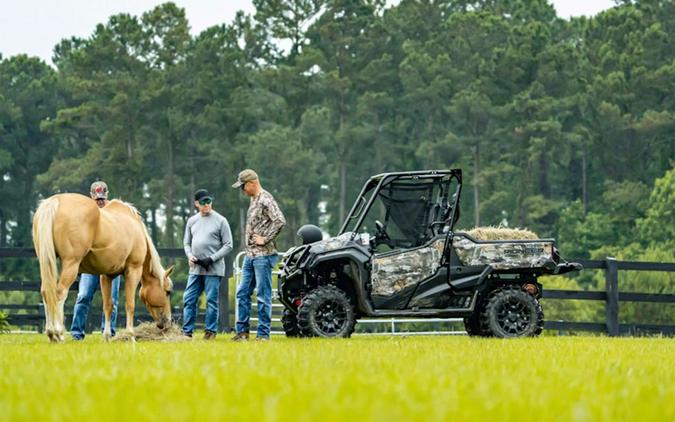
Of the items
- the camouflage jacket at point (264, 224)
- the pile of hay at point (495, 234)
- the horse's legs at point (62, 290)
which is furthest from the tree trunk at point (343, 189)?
the horse's legs at point (62, 290)

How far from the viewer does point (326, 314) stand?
1352cm

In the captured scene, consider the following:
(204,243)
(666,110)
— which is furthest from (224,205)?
(204,243)

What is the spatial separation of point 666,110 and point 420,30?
18.1 meters

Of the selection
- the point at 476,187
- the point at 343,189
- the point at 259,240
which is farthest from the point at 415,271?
the point at 343,189

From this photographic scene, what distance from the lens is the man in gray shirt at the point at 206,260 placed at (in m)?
14.5

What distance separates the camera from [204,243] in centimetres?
1457

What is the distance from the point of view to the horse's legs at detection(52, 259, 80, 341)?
11891 millimetres

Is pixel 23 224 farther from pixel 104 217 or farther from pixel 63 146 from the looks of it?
pixel 104 217

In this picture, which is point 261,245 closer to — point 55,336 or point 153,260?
point 153,260

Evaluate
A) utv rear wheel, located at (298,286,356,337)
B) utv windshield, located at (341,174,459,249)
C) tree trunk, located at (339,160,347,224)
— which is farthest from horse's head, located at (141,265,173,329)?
tree trunk, located at (339,160,347,224)

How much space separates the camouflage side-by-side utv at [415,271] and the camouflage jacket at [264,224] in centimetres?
36

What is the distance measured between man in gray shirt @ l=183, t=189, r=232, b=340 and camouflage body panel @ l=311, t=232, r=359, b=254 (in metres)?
1.30

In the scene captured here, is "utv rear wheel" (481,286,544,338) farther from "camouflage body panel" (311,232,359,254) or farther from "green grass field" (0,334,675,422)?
"green grass field" (0,334,675,422)

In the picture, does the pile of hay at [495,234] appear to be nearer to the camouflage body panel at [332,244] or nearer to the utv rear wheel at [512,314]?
the utv rear wheel at [512,314]
